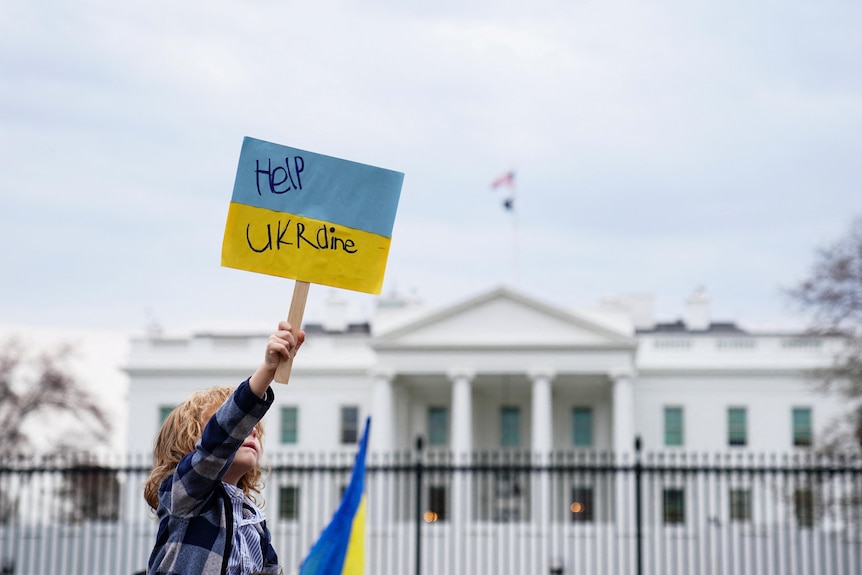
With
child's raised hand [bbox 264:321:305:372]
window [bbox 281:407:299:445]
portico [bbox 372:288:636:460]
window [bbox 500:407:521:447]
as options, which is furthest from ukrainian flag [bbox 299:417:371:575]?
window [bbox 281:407:299:445]

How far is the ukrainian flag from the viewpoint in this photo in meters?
9.07

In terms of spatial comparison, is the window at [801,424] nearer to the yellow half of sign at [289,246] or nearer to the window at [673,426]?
the window at [673,426]

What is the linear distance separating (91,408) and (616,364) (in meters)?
19.2

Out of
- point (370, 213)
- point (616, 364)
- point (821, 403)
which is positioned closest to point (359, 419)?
point (616, 364)

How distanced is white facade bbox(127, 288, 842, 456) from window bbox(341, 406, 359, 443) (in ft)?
0.60

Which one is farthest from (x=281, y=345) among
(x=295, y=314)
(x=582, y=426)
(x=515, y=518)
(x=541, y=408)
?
(x=582, y=426)

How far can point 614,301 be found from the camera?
57.2 meters

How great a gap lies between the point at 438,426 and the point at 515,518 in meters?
6.41

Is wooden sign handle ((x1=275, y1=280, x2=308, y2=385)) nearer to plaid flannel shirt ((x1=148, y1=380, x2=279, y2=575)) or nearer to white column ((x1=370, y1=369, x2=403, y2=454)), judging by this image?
plaid flannel shirt ((x1=148, y1=380, x2=279, y2=575))

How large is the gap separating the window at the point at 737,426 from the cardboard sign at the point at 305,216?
47.9 m

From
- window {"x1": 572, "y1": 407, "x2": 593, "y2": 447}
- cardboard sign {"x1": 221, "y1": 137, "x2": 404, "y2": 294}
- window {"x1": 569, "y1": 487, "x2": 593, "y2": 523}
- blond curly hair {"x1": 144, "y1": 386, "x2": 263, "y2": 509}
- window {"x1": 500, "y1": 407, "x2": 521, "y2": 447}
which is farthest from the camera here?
window {"x1": 500, "y1": 407, "x2": 521, "y2": 447}

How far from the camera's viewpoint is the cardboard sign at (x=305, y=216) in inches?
136

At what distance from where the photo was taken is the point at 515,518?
45.5 m

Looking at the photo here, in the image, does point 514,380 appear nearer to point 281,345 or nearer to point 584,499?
point 584,499
